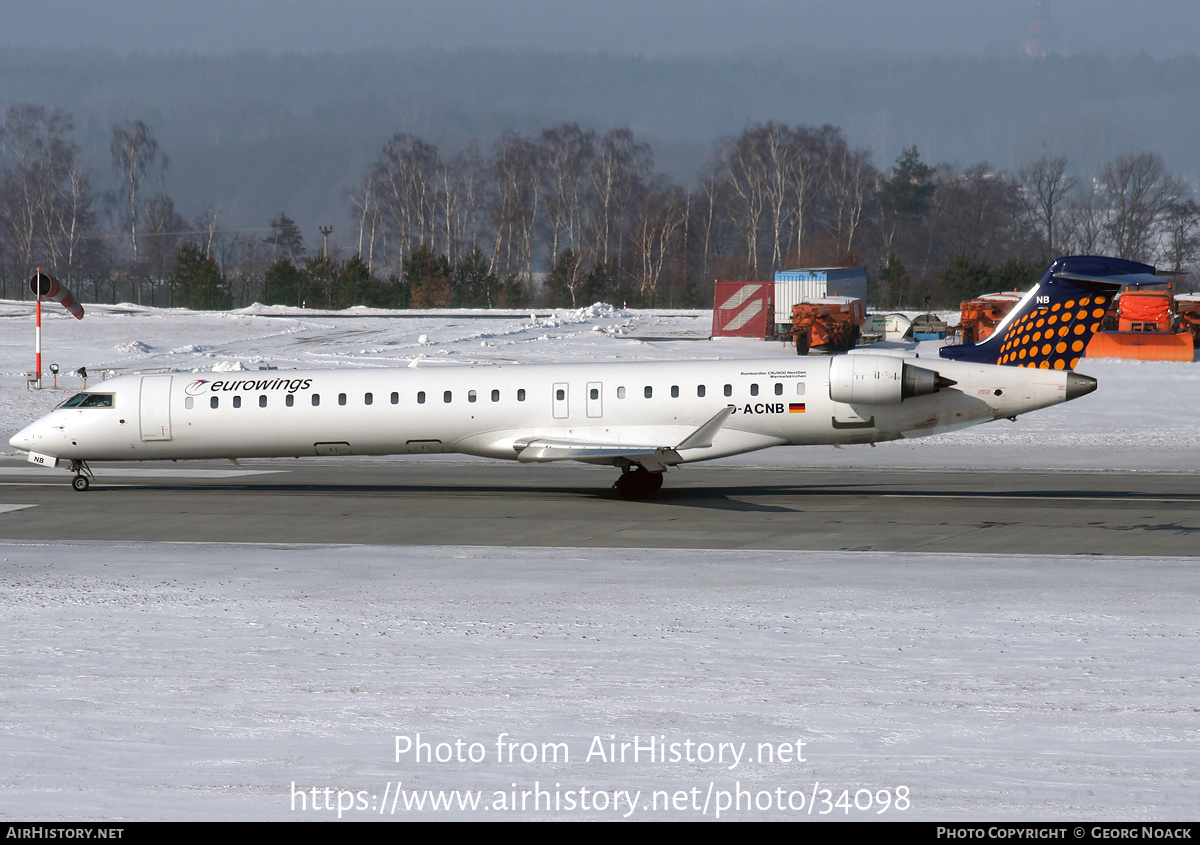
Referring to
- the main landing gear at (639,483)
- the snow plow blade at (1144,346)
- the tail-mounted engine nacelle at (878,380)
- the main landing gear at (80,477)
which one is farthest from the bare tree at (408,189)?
the tail-mounted engine nacelle at (878,380)

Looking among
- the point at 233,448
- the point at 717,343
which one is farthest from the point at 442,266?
the point at 233,448

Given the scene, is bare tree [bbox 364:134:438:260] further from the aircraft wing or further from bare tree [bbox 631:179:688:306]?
the aircraft wing

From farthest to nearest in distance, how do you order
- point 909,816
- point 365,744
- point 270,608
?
point 270,608 < point 365,744 < point 909,816

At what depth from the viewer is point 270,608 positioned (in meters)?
12.9

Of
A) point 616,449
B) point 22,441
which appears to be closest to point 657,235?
point 22,441

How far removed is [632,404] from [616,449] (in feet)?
3.24

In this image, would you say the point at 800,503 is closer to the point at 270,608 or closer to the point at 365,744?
the point at 270,608

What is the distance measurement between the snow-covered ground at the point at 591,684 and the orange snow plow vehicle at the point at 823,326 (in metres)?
36.7

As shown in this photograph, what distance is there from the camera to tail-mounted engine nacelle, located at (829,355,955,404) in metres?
21.0

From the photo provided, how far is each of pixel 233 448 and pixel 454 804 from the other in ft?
55.0

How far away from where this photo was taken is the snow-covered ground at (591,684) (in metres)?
7.70

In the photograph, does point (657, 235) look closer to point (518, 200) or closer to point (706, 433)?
point (518, 200)

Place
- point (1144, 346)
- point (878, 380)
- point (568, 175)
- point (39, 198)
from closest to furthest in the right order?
point (878, 380) < point (1144, 346) < point (39, 198) < point (568, 175)

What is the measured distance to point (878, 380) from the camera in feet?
68.8
